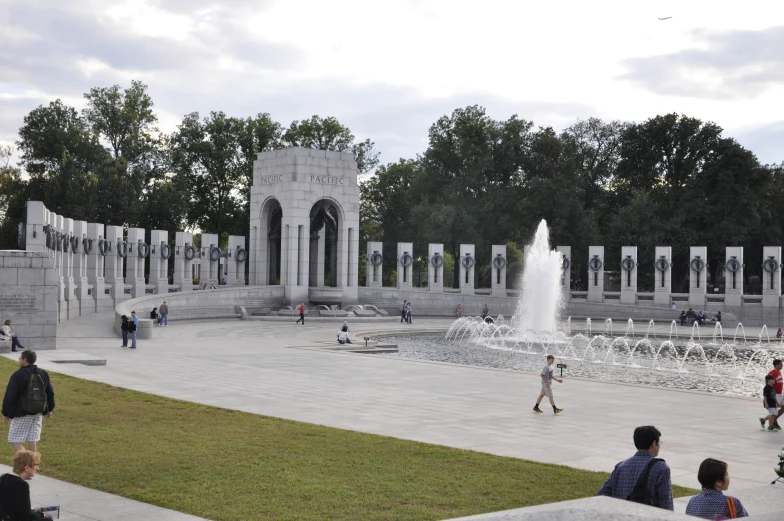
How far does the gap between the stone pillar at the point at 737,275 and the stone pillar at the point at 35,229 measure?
133 feet

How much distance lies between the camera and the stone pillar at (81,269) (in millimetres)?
45219

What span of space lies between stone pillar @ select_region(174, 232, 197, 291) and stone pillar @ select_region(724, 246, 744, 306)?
3459cm

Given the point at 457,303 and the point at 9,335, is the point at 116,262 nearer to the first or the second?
the point at 457,303

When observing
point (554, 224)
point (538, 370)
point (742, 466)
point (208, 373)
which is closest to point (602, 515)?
point (742, 466)

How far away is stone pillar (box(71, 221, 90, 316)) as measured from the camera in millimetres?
45219

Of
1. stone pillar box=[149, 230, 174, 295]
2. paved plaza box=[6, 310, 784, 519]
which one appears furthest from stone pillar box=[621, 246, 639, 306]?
paved plaza box=[6, 310, 784, 519]

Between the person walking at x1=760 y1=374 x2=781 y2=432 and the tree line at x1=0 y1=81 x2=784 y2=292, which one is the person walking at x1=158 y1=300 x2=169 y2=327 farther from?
the person walking at x1=760 y1=374 x2=781 y2=432

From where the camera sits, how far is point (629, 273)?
2242 inches

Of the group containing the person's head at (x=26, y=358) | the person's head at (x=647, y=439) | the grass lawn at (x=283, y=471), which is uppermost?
the person's head at (x=26, y=358)

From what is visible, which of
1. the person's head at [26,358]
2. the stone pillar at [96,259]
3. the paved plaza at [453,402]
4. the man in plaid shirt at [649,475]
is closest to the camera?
the man in plaid shirt at [649,475]

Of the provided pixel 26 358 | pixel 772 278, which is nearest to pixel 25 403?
pixel 26 358

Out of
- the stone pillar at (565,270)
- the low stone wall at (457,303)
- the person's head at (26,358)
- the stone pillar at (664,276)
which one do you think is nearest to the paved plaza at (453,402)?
the person's head at (26,358)

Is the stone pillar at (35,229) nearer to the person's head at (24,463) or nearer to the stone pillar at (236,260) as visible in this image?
the stone pillar at (236,260)

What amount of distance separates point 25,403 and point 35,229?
30583 millimetres
